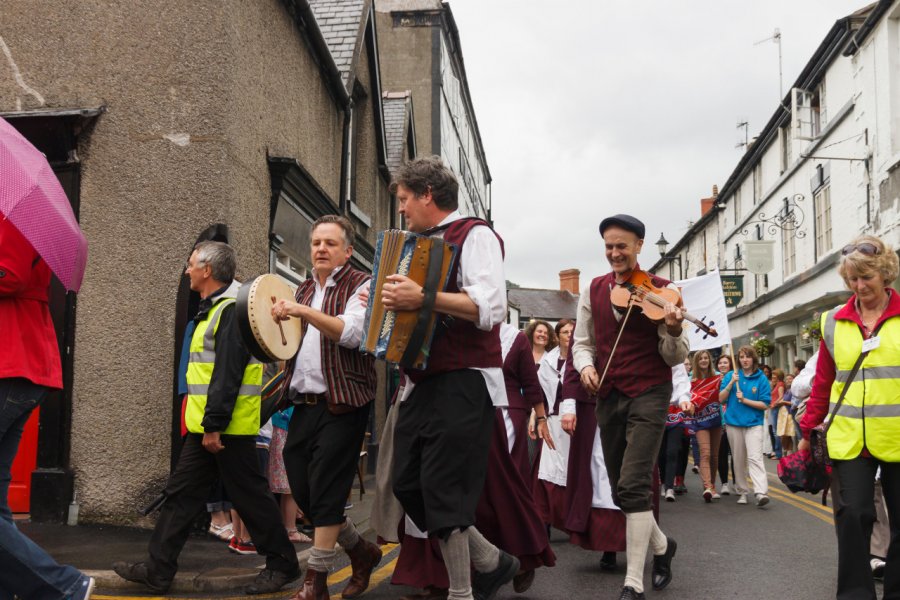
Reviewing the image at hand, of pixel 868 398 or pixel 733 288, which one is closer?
pixel 868 398

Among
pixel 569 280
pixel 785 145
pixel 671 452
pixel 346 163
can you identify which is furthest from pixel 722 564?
pixel 569 280

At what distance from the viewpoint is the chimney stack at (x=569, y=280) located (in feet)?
258

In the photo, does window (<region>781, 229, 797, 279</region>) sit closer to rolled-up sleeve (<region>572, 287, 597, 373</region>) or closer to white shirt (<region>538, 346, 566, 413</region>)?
white shirt (<region>538, 346, 566, 413</region>)

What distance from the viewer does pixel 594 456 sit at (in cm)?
671

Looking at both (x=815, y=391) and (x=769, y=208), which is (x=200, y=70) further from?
(x=769, y=208)

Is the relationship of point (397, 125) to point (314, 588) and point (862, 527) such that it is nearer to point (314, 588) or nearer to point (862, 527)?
point (314, 588)

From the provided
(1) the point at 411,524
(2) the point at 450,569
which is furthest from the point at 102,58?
(2) the point at 450,569

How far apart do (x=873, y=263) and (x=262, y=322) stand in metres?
3.21

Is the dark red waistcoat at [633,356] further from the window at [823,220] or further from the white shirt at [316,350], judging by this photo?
the window at [823,220]

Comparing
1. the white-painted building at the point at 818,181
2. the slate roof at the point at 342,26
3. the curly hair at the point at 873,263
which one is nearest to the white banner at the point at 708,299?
the curly hair at the point at 873,263

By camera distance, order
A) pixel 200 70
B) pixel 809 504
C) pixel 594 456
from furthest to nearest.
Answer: pixel 809 504 → pixel 200 70 → pixel 594 456

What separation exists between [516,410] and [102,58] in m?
4.78

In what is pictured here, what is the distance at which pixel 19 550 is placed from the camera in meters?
3.79

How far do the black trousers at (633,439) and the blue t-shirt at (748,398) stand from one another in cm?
674
